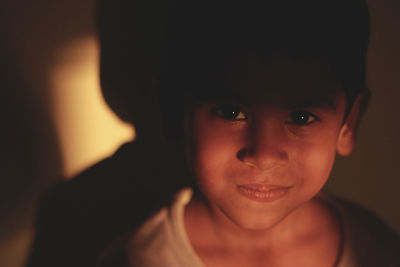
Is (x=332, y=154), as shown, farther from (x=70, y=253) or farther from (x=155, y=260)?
(x=70, y=253)

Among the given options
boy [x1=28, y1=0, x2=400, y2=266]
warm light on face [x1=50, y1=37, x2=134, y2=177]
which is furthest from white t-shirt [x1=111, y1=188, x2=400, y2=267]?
warm light on face [x1=50, y1=37, x2=134, y2=177]

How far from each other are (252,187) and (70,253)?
53 centimetres

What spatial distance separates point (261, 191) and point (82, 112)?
0.43 metres

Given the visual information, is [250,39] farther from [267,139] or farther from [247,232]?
[247,232]

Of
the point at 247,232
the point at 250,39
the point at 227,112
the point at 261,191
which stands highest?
the point at 250,39

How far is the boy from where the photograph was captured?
0.45 m

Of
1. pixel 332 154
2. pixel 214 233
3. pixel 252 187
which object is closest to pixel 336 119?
pixel 332 154

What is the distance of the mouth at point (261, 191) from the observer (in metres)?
0.52

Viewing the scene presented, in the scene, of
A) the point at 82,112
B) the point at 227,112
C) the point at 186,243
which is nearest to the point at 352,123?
the point at 227,112

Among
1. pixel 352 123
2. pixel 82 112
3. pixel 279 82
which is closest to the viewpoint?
pixel 279 82

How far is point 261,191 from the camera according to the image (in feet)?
1.72

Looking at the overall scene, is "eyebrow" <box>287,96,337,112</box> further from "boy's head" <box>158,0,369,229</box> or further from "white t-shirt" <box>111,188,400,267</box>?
"white t-shirt" <box>111,188,400,267</box>

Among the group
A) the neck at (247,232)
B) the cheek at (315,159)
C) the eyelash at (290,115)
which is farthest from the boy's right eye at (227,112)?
the neck at (247,232)

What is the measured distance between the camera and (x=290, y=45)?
44 cm
